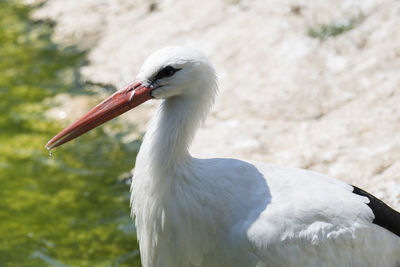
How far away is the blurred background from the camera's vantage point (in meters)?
5.40

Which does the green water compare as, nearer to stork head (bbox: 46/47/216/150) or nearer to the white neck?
the white neck

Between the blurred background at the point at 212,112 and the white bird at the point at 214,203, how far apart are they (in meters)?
1.32

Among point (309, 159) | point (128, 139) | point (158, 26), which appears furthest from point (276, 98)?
point (158, 26)

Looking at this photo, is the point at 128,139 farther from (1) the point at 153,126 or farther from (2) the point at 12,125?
(1) the point at 153,126

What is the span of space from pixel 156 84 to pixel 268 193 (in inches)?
34.8

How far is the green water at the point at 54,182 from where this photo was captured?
529 cm

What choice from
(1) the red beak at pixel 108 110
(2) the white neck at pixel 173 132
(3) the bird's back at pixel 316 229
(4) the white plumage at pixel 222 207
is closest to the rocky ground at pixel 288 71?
(3) the bird's back at pixel 316 229

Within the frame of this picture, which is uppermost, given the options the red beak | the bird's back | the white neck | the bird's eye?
the bird's eye

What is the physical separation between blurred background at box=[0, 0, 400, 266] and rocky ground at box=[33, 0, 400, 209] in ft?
0.04

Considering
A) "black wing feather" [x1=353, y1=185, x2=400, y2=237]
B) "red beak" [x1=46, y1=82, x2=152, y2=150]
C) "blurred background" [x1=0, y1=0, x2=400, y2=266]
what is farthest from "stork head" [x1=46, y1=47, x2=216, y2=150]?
"blurred background" [x1=0, y1=0, x2=400, y2=266]

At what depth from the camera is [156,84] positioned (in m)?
3.58

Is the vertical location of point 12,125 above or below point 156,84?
above

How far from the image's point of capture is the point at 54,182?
605cm

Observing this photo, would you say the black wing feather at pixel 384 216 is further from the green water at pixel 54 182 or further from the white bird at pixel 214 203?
the green water at pixel 54 182
